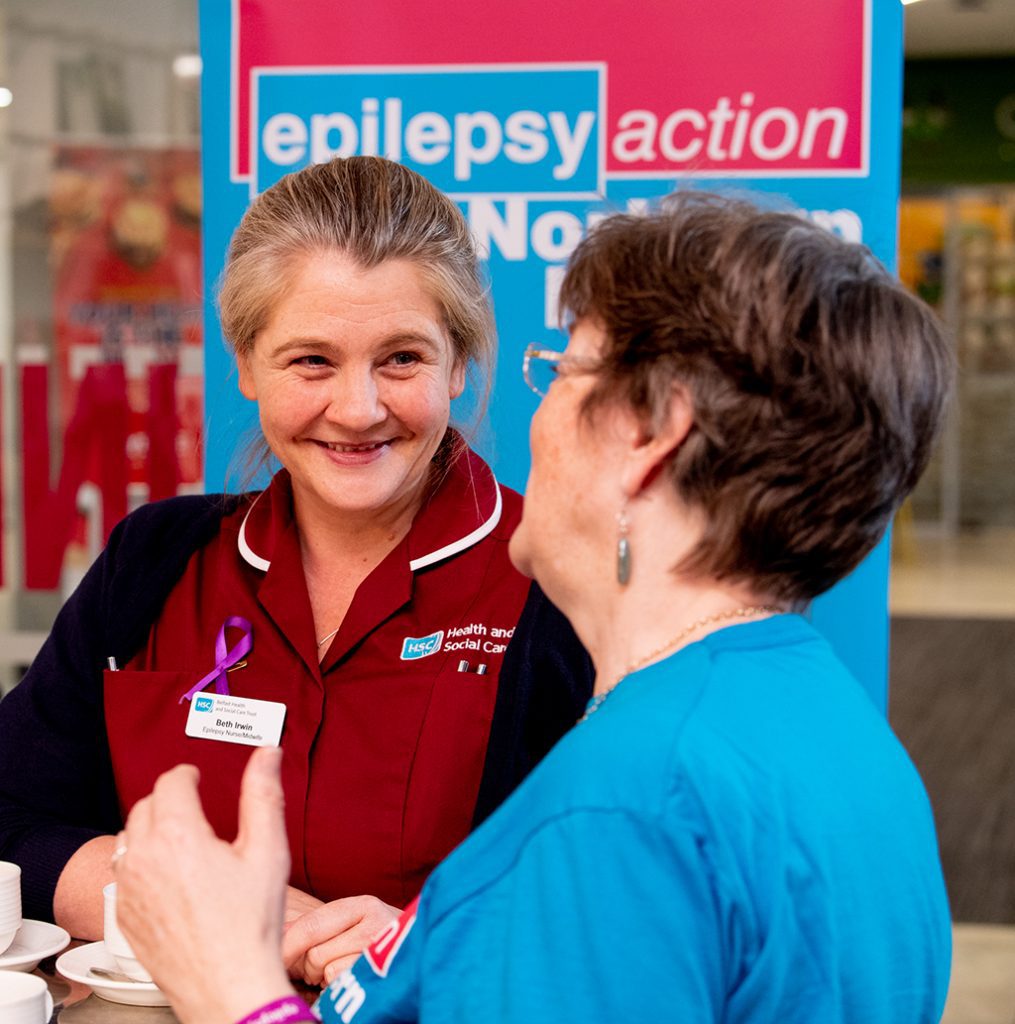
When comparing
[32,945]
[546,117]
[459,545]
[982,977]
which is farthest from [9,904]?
[982,977]

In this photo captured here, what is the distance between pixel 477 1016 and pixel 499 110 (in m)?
1.86

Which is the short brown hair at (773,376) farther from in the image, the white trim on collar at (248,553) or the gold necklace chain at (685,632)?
the white trim on collar at (248,553)

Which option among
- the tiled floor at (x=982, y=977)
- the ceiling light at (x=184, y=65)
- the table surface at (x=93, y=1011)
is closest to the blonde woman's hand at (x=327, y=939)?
the table surface at (x=93, y=1011)

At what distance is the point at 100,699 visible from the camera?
1869mm

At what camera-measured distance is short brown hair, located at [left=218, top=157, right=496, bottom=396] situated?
1.79m

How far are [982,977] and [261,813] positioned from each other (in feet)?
11.6

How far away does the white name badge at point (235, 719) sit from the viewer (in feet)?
5.65

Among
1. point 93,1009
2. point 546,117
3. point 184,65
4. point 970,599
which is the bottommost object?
point 970,599

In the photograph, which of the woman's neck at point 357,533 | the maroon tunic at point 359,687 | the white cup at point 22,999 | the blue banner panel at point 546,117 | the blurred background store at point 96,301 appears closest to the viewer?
the white cup at point 22,999

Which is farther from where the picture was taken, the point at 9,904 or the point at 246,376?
the point at 246,376

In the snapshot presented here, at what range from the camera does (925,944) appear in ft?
3.35

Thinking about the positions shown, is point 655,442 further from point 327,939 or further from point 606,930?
point 327,939

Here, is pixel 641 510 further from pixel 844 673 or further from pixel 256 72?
pixel 256 72

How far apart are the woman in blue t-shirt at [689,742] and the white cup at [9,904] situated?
47 cm
